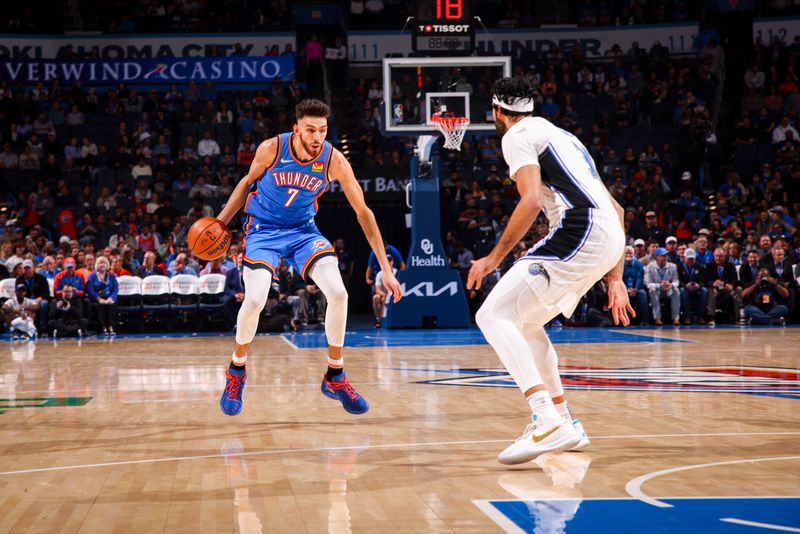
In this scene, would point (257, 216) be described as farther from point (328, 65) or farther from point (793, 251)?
point (328, 65)

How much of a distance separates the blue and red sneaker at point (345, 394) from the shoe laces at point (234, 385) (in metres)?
0.59

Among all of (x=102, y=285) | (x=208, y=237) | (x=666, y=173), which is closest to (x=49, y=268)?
(x=102, y=285)

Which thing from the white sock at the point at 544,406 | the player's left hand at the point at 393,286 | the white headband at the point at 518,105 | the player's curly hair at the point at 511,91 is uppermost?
the player's curly hair at the point at 511,91

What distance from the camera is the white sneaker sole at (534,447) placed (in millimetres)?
4945

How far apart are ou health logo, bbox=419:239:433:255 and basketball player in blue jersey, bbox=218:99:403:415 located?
10.2m

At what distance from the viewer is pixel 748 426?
6.18 m

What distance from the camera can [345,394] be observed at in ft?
22.2

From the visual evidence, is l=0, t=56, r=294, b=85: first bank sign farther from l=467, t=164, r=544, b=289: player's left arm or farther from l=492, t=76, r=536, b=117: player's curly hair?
l=467, t=164, r=544, b=289: player's left arm

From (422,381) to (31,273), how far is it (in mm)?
10124

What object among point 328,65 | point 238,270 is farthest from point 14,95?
point 238,270

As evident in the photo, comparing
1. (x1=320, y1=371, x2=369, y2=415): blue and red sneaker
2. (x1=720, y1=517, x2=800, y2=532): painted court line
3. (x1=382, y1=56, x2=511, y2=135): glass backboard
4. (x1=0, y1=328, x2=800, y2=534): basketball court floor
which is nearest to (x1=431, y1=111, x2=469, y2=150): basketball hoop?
(x1=382, y1=56, x2=511, y2=135): glass backboard

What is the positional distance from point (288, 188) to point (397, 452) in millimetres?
2254

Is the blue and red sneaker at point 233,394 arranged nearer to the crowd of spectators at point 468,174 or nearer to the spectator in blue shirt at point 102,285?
the crowd of spectators at point 468,174

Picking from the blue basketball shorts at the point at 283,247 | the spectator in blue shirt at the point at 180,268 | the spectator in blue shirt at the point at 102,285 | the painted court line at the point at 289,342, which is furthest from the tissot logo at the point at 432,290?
the blue basketball shorts at the point at 283,247
